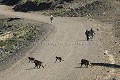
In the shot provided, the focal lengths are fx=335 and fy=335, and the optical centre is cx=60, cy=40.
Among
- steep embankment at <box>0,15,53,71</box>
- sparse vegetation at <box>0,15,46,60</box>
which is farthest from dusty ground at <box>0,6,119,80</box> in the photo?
sparse vegetation at <box>0,15,46,60</box>

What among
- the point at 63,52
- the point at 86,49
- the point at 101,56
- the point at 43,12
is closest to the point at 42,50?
the point at 63,52

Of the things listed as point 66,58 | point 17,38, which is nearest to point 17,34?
point 17,38

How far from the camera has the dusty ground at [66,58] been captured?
31.2 metres

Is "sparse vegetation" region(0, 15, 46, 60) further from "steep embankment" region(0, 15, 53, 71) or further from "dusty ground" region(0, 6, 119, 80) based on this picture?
"dusty ground" region(0, 6, 119, 80)

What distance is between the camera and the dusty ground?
31.2m

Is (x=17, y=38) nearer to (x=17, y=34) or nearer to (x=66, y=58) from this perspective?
(x=17, y=34)

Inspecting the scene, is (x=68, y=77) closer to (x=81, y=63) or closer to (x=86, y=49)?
(x=81, y=63)

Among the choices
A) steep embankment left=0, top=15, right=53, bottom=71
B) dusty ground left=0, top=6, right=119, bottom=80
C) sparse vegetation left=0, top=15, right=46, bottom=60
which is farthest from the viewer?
sparse vegetation left=0, top=15, right=46, bottom=60

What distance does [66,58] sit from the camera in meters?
37.6

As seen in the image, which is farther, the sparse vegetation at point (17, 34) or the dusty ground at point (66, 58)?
the sparse vegetation at point (17, 34)

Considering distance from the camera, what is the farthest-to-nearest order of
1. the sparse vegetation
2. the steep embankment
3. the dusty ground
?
the sparse vegetation, the steep embankment, the dusty ground

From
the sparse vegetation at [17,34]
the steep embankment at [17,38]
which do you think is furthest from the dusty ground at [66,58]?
the sparse vegetation at [17,34]

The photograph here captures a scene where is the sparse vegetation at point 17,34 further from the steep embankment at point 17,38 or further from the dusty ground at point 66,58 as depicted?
the dusty ground at point 66,58

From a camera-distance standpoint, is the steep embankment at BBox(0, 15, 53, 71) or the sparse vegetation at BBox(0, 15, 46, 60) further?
the sparse vegetation at BBox(0, 15, 46, 60)
